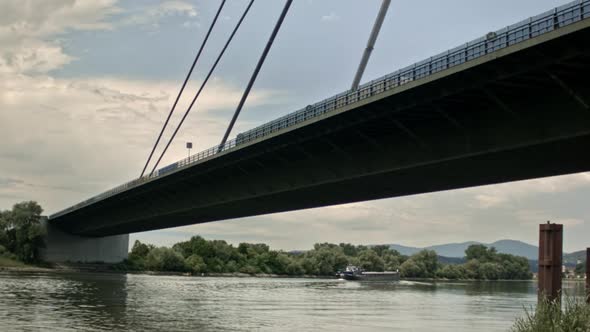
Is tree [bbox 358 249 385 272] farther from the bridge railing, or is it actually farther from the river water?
the bridge railing

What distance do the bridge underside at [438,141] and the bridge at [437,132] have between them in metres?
0.06

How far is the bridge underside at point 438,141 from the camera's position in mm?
28359

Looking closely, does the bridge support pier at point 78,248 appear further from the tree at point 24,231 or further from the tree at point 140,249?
the tree at point 140,249

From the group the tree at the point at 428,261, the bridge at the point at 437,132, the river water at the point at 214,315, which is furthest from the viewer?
the tree at the point at 428,261

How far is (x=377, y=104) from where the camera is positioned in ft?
121

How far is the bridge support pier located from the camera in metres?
130

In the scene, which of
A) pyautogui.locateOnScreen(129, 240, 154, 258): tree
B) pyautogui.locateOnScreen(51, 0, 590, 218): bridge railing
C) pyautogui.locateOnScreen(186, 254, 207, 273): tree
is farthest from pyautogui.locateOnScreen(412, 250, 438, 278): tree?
pyautogui.locateOnScreen(51, 0, 590, 218): bridge railing

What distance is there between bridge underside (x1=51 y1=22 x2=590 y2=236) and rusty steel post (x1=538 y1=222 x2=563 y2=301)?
8.07 meters

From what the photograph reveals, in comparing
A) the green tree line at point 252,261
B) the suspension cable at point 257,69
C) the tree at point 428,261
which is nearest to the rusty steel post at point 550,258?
the suspension cable at point 257,69

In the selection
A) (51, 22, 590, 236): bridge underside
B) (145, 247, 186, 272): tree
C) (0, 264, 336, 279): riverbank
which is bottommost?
(0, 264, 336, 279): riverbank

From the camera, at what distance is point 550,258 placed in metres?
21.2

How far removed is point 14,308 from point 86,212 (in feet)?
231

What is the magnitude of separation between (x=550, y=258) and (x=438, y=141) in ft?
52.0

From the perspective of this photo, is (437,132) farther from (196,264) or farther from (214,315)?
(196,264)
